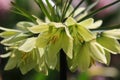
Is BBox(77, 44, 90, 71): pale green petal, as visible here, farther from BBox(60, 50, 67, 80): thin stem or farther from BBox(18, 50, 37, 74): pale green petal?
BBox(18, 50, 37, 74): pale green petal

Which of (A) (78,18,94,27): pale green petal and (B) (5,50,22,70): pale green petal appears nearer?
(A) (78,18,94,27): pale green petal

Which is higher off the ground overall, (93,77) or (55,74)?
(55,74)

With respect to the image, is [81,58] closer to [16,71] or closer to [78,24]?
[78,24]

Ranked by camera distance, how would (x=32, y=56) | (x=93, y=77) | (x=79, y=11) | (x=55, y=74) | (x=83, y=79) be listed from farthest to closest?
1. (x=93, y=77)
2. (x=55, y=74)
3. (x=83, y=79)
4. (x=79, y=11)
5. (x=32, y=56)

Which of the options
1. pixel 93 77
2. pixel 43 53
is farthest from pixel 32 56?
pixel 93 77

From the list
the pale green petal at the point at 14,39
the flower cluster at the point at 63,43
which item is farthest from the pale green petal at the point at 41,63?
the pale green petal at the point at 14,39

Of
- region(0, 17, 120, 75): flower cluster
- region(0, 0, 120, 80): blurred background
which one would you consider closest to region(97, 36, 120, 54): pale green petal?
region(0, 17, 120, 75): flower cluster
